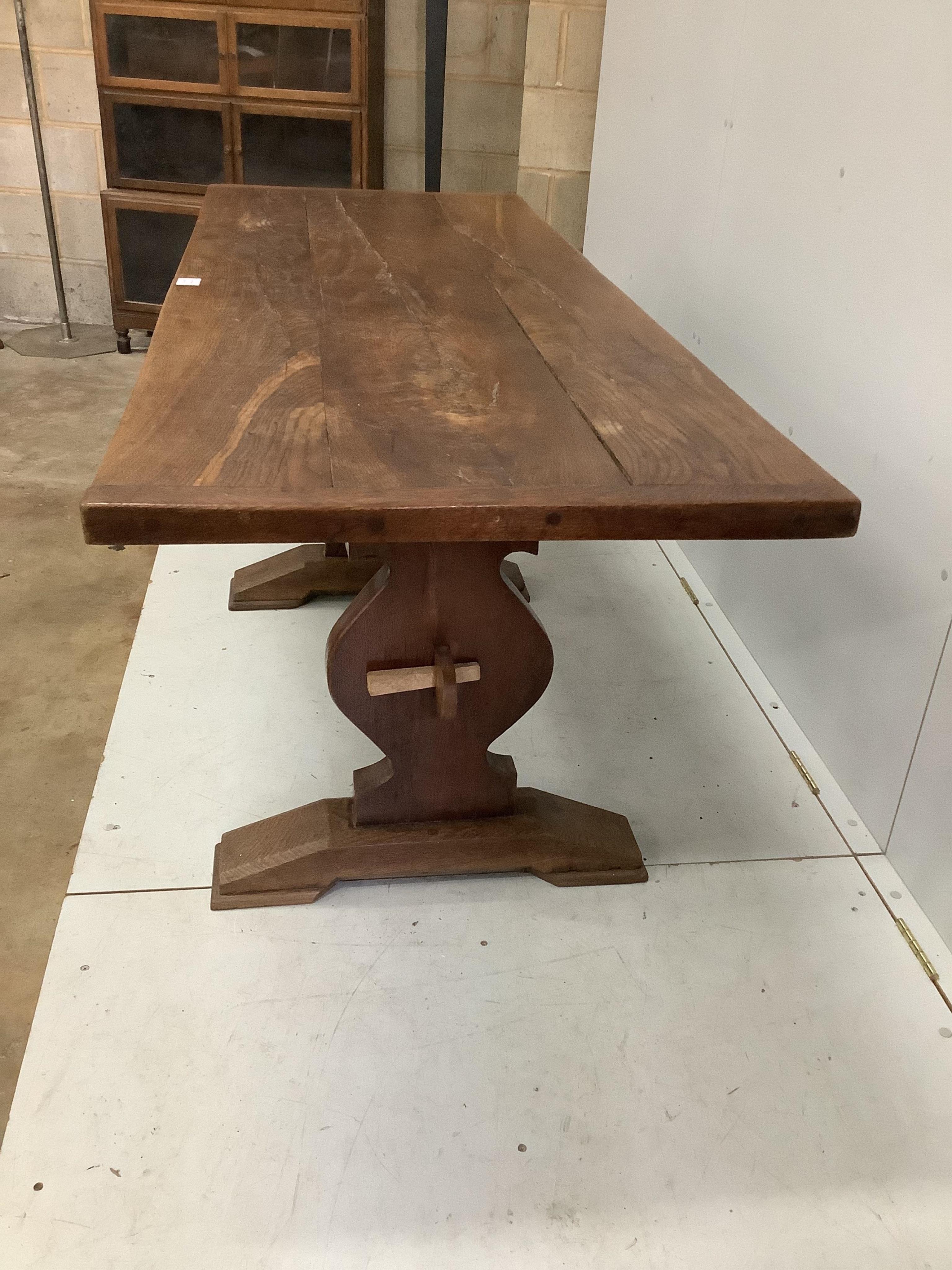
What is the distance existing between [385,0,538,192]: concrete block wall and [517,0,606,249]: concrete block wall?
0.14 meters

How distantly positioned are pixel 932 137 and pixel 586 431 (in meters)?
0.69

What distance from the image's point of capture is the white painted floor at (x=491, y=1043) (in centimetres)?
104

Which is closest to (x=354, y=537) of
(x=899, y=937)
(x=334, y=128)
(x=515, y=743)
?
(x=515, y=743)

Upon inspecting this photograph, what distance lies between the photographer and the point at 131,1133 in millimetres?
1102

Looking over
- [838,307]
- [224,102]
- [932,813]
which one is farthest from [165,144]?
[932,813]

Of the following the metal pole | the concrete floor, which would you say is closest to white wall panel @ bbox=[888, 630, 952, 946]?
the concrete floor

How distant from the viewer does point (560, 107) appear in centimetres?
300

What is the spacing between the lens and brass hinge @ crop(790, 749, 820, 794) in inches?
65.8

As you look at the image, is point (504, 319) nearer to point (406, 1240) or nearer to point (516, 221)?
point (516, 221)

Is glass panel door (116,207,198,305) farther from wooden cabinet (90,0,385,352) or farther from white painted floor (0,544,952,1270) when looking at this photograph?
white painted floor (0,544,952,1270)

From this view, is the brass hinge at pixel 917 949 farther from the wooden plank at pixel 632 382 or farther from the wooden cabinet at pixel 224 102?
the wooden cabinet at pixel 224 102

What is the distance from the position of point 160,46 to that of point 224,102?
0.22 metres

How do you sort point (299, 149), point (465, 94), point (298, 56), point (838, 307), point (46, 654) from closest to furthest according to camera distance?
point (838, 307), point (46, 654), point (298, 56), point (299, 149), point (465, 94)

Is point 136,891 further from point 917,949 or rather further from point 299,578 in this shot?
point 917,949
